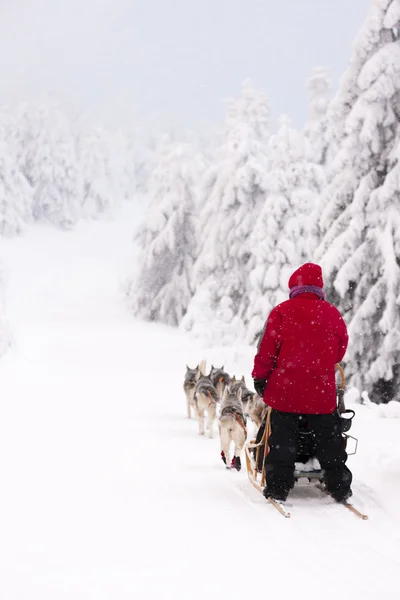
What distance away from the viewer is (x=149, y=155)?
68000 mm

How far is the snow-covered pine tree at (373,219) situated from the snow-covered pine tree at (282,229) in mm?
7277

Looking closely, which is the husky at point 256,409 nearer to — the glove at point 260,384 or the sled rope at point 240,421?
the sled rope at point 240,421

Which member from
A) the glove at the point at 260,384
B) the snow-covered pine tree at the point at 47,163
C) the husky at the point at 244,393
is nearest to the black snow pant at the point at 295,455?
the glove at the point at 260,384

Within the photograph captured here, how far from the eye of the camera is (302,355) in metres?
5.39

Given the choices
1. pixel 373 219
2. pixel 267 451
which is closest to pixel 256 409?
pixel 267 451

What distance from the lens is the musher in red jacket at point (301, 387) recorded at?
17.5 feet

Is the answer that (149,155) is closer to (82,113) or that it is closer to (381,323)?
(82,113)

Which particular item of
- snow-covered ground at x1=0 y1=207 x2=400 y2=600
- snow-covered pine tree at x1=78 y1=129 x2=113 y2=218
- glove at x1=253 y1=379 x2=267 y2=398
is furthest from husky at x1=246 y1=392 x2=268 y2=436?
snow-covered pine tree at x1=78 y1=129 x2=113 y2=218

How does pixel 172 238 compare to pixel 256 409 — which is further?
pixel 172 238

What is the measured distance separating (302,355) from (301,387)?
0.93 ft

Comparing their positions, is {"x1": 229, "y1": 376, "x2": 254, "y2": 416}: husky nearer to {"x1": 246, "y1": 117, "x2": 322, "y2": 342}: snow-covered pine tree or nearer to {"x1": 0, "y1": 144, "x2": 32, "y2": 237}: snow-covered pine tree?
{"x1": 246, "y1": 117, "x2": 322, "y2": 342}: snow-covered pine tree

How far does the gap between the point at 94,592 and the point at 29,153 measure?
181 ft

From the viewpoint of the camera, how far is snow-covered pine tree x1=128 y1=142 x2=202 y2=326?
103 ft

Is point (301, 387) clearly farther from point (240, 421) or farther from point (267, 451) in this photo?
point (240, 421)
